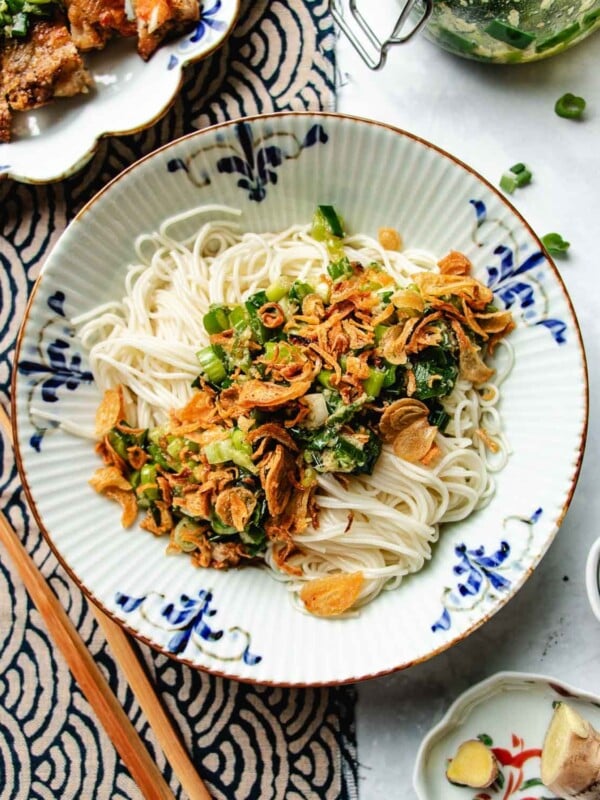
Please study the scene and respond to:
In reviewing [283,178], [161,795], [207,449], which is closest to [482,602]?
[207,449]

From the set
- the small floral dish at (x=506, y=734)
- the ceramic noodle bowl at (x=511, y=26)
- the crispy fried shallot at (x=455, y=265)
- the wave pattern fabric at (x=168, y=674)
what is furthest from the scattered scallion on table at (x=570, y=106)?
the small floral dish at (x=506, y=734)

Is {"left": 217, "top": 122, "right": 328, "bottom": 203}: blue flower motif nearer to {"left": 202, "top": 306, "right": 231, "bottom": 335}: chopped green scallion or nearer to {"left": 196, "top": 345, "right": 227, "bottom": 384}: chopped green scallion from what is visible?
{"left": 202, "top": 306, "right": 231, "bottom": 335}: chopped green scallion

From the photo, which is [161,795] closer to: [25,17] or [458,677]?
[458,677]

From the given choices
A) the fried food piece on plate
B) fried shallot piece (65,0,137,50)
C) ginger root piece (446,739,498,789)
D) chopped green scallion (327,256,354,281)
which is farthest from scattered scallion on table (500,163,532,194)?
ginger root piece (446,739,498,789)

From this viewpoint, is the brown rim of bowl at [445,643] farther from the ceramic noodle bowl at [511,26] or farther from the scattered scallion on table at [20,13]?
the scattered scallion on table at [20,13]

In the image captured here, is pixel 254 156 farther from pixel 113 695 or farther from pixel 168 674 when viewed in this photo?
pixel 113 695

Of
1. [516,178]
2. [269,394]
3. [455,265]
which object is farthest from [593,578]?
[516,178]
